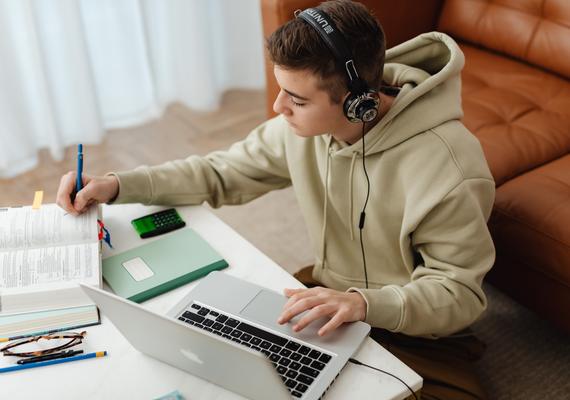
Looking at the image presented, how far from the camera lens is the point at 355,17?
114cm

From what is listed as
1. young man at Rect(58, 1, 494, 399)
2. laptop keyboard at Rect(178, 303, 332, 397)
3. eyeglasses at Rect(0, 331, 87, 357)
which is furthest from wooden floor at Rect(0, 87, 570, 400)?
eyeglasses at Rect(0, 331, 87, 357)

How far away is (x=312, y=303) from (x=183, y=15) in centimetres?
195

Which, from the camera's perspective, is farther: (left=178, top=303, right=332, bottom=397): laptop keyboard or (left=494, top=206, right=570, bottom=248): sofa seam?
(left=494, top=206, right=570, bottom=248): sofa seam

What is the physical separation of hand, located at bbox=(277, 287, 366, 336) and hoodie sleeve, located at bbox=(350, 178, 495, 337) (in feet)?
0.24

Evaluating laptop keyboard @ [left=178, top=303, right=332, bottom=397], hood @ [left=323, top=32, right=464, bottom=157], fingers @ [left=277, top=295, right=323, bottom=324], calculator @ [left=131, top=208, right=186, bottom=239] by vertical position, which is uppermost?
hood @ [left=323, top=32, right=464, bottom=157]

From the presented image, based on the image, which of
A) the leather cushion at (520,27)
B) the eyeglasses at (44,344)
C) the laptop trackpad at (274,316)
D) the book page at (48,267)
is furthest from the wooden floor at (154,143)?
the laptop trackpad at (274,316)

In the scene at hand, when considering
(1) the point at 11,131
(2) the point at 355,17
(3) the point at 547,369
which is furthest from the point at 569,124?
(1) the point at 11,131

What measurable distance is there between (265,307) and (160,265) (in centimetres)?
23

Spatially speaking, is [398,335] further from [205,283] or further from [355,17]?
[355,17]

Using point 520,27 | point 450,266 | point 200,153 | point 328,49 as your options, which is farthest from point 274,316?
point 200,153

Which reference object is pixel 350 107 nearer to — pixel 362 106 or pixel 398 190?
pixel 362 106

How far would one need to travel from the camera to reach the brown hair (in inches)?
44.4

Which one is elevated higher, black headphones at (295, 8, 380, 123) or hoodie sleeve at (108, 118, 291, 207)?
black headphones at (295, 8, 380, 123)

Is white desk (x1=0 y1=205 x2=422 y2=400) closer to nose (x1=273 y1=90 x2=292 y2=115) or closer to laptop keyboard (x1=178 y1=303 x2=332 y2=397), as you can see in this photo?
laptop keyboard (x1=178 y1=303 x2=332 y2=397)
